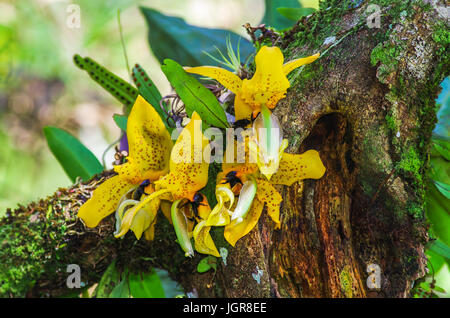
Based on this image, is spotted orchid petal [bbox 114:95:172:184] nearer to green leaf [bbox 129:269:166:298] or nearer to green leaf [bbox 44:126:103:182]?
green leaf [bbox 129:269:166:298]

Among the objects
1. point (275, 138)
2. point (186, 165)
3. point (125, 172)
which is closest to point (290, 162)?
point (275, 138)

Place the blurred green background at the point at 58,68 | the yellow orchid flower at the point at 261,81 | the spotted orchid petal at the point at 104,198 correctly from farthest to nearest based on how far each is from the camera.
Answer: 1. the blurred green background at the point at 58,68
2. the spotted orchid petal at the point at 104,198
3. the yellow orchid flower at the point at 261,81

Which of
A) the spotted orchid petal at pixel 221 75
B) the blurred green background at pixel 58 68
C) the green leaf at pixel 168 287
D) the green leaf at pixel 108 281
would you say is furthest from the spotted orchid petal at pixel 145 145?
the blurred green background at pixel 58 68

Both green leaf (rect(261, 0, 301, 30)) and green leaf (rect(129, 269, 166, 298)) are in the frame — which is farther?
green leaf (rect(261, 0, 301, 30))

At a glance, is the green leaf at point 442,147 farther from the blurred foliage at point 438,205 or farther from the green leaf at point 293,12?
the green leaf at point 293,12

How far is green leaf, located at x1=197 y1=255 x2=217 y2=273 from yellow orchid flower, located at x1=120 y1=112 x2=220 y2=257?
10 cm

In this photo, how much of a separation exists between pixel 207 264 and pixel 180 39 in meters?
0.65

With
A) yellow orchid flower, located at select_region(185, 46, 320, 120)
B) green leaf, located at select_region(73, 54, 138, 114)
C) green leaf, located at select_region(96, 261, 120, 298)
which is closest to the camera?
yellow orchid flower, located at select_region(185, 46, 320, 120)

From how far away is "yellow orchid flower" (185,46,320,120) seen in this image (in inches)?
25.6

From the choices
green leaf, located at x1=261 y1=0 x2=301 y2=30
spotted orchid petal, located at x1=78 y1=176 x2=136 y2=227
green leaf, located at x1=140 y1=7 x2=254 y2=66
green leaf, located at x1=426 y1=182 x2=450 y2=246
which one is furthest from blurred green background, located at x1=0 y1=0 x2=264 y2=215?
green leaf, located at x1=426 y1=182 x2=450 y2=246

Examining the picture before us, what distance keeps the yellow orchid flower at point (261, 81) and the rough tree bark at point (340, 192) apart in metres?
0.06

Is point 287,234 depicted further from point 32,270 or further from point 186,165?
point 32,270

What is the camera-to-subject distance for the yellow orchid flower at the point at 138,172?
2.43 feet

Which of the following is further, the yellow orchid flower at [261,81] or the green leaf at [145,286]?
the green leaf at [145,286]
